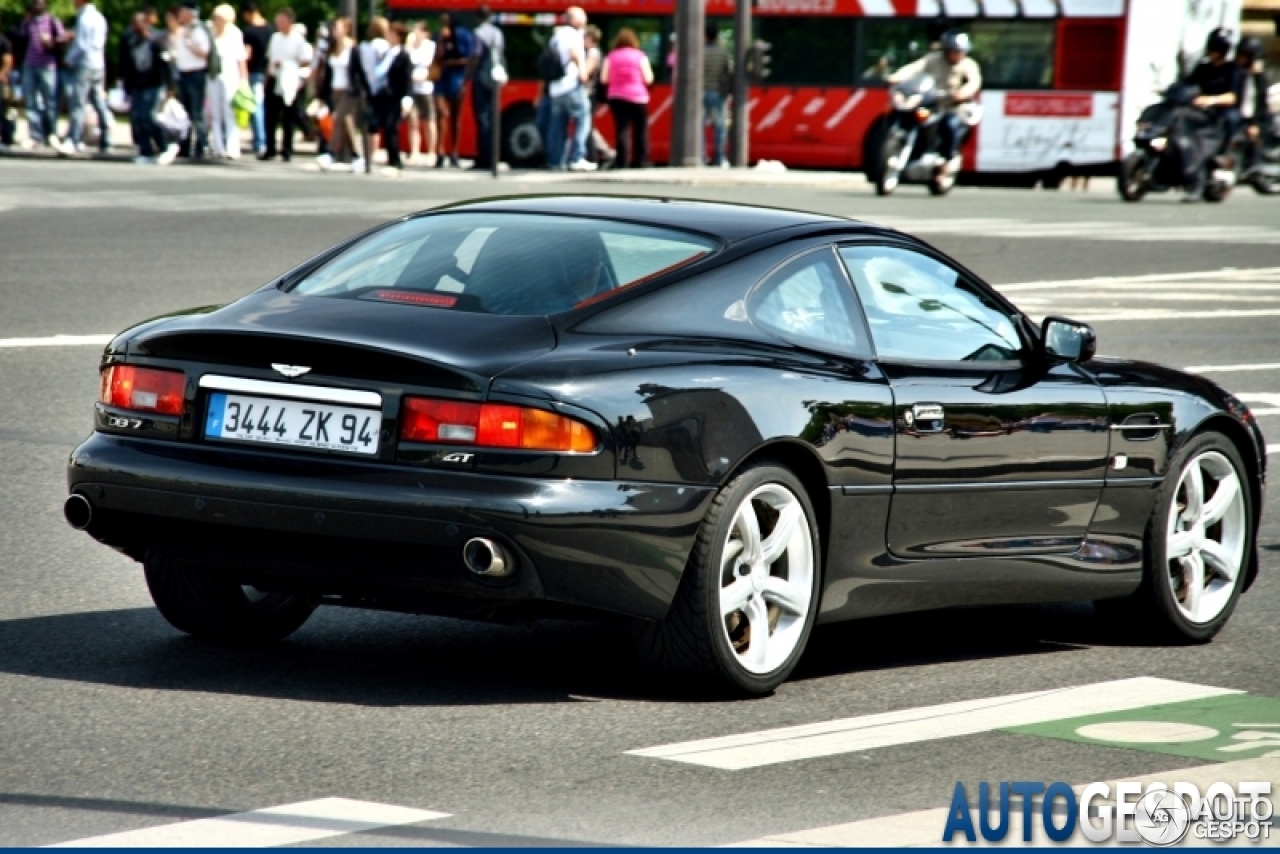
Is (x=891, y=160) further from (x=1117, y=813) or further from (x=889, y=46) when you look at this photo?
(x=1117, y=813)

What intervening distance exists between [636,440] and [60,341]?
8.11 meters

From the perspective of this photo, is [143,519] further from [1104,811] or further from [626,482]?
[1104,811]

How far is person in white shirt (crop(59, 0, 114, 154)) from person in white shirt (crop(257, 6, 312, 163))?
7.66 ft

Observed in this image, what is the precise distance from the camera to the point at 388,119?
96.8 feet

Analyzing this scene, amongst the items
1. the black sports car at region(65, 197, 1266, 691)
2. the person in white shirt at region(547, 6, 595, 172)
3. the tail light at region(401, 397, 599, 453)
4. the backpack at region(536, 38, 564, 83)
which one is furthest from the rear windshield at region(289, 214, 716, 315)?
the backpack at region(536, 38, 564, 83)

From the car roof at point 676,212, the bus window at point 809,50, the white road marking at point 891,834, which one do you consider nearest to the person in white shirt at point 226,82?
the bus window at point 809,50

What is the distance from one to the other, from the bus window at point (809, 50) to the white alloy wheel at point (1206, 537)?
1088 inches

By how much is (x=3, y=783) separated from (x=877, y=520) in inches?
94.1

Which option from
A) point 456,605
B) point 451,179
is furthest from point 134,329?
point 451,179

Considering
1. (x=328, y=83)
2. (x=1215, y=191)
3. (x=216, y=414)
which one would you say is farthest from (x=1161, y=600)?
(x=328, y=83)

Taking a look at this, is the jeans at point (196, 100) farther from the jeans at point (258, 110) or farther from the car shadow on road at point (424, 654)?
the car shadow on road at point (424, 654)

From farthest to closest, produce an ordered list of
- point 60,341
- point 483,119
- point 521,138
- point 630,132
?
point 521,138, point 483,119, point 630,132, point 60,341

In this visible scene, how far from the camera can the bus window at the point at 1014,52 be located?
32938mm

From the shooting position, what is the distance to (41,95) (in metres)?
32.0
